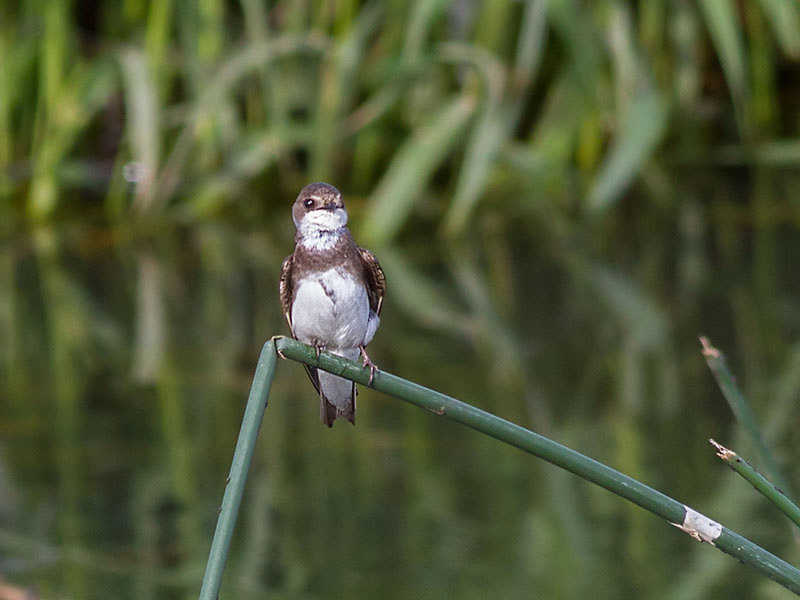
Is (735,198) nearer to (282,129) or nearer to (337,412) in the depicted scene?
(282,129)

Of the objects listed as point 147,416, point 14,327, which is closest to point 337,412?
point 147,416

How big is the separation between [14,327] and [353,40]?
1963mm

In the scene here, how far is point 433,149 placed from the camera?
588 cm

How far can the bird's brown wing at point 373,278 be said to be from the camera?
2.00 meters

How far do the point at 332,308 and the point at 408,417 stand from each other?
2499 mm

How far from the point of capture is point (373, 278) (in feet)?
6.67

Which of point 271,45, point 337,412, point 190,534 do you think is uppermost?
point 271,45

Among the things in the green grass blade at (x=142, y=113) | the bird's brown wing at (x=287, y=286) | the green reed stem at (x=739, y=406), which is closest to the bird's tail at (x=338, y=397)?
the bird's brown wing at (x=287, y=286)

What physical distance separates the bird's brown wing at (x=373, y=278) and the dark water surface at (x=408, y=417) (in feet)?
4.22

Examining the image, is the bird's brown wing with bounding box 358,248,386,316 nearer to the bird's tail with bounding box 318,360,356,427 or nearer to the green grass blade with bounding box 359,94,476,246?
the bird's tail with bounding box 318,360,356,427

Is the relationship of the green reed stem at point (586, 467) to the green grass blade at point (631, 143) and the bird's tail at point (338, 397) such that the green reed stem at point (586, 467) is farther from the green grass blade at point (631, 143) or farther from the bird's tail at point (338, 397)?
the green grass blade at point (631, 143)

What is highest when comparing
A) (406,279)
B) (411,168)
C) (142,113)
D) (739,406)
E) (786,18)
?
(786,18)

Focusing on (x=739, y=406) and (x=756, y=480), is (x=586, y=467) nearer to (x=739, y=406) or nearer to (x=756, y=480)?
(x=756, y=480)

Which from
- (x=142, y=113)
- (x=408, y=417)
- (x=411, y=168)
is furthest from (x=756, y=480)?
(x=142, y=113)
